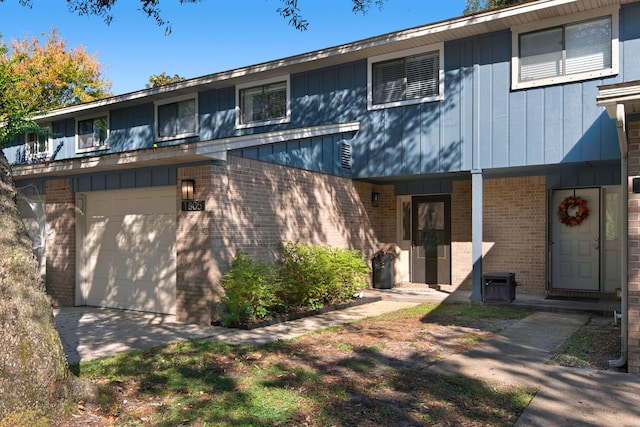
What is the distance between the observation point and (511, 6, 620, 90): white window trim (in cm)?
902

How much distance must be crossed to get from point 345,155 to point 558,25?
495cm

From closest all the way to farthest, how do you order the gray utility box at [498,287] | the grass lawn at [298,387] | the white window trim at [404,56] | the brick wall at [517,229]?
the grass lawn at [298,387] → the gray utility box at [498,287] → the white window trim at [404,56] → the brick wall at [517,229]

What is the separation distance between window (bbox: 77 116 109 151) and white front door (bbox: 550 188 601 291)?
13304 mm

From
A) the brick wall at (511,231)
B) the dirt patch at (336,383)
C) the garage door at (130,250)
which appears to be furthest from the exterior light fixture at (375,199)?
the dirt patch at (336,383)

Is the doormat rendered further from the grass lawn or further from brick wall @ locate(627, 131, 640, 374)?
brick wall @ locate(627, 131, 640, 374)

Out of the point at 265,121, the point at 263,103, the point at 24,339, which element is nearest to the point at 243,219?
the point at 265,121

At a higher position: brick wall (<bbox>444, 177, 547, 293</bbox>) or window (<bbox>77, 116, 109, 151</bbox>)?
window (<bbox>77, 116, 109, 151</bbox>)

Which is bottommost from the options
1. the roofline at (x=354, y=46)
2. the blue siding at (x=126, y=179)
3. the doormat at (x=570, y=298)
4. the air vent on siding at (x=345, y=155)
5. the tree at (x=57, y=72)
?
the doormat at (x=570, y=298)

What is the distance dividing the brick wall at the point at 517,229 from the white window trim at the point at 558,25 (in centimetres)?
238

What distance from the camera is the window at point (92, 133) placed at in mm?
16453

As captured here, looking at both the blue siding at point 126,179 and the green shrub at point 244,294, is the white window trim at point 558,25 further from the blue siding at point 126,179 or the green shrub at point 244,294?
the blue siding at point 126,179

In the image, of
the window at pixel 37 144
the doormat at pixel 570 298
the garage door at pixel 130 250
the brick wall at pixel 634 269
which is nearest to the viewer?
the brick wall at pixel 634 269

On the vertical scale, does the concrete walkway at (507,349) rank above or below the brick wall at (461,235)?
below

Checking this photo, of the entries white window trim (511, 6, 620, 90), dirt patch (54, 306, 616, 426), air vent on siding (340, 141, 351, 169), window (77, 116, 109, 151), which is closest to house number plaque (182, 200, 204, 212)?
dirt patch (54, 306, 616, 426)
